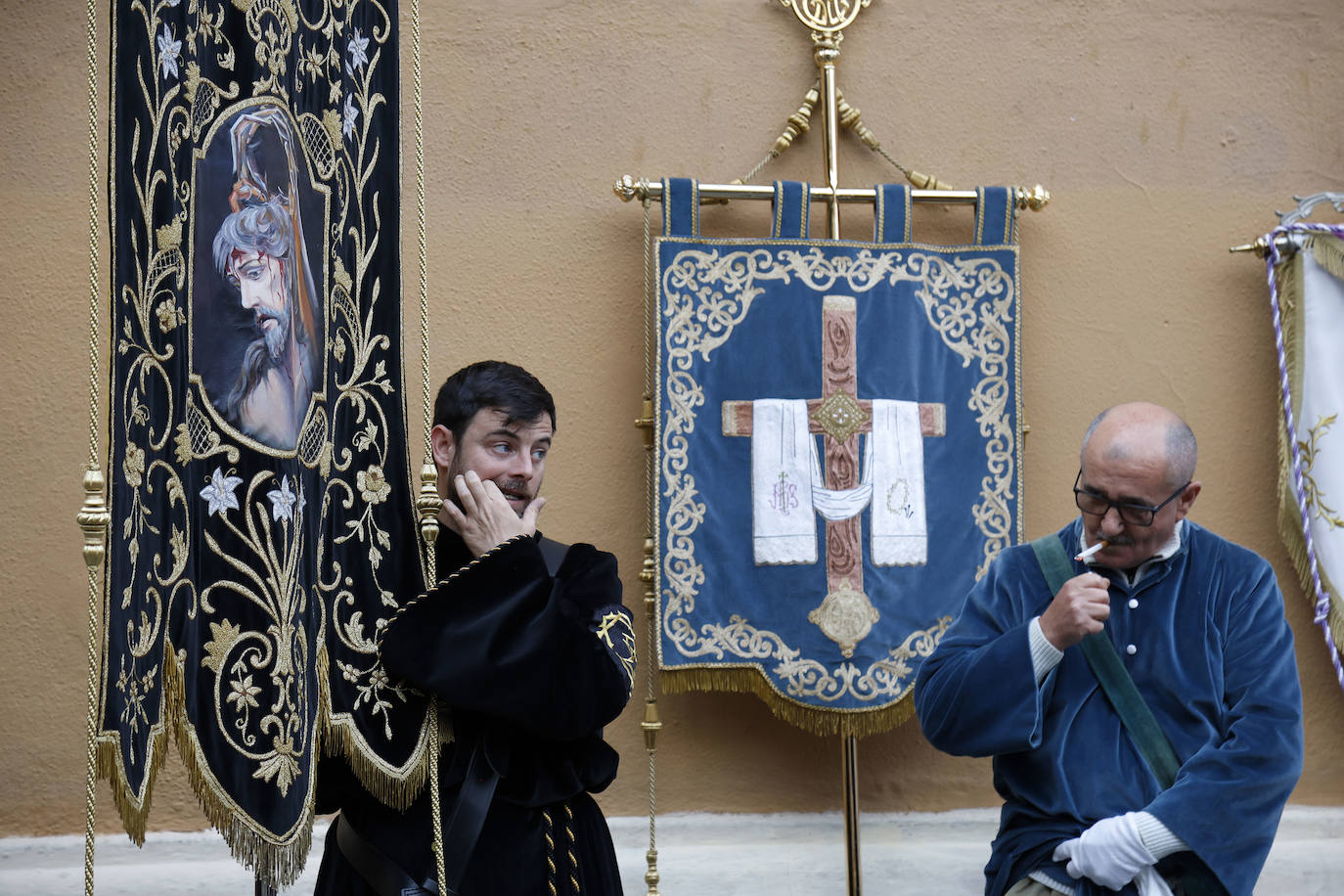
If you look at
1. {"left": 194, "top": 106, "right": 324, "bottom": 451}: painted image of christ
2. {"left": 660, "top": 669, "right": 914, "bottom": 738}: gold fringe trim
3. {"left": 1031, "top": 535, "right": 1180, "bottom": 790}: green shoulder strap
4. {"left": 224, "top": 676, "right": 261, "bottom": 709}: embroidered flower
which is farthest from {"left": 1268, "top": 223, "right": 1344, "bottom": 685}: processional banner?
{"left": 224, "top": 676, "right": 261, "bottom": 709}: embroidered flower

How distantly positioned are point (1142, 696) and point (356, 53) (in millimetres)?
1752

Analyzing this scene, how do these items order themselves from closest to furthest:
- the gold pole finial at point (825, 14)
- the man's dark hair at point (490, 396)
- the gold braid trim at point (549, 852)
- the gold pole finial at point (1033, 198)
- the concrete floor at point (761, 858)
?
the gold braid trim at point (549, 852), the man's dark hair at point (490, 396), the concrete floor at point (761, 858), the gold pole finial at point (1033, 198), the gold pole finial at point (825, 14)

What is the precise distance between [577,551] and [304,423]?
0.53 meters

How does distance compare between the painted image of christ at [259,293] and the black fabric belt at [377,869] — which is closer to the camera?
the painted image of christ at [259,293]

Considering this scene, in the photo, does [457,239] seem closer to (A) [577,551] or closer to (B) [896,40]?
(B) [896,40]

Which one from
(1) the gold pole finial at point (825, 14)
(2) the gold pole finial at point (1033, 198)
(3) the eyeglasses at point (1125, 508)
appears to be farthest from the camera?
(1) the gold pole finial at point (825, 14)

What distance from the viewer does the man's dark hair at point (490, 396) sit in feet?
7.85

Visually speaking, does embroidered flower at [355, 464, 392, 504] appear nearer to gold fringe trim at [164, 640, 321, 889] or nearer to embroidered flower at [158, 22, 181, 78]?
gold fringe trim at [164, 640, 321, 889]

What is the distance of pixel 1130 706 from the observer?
8.10ft

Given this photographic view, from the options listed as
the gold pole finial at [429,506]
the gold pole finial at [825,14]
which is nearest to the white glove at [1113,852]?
the gold pole finial at [429,506]

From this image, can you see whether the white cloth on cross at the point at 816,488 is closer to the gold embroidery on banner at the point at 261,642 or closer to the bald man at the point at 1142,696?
the bald man at the point at 1142,696

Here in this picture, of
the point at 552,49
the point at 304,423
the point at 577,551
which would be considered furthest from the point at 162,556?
the point at 552,49

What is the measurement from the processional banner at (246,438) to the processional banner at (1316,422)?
2.73 meters

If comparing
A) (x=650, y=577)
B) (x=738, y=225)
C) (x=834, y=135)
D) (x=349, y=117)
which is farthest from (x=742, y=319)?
(x=349, y=117)
